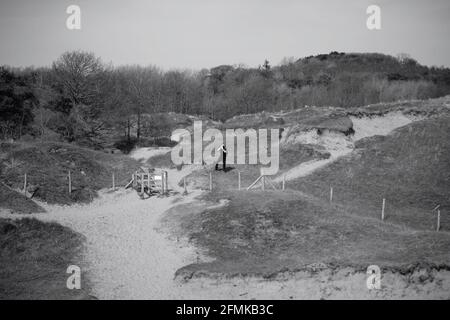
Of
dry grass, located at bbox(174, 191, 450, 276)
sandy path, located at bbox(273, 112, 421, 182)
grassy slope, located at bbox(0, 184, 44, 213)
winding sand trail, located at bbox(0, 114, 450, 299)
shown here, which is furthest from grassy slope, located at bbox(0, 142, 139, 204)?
sandy path, located at bbox(273, 112, 421, 182)

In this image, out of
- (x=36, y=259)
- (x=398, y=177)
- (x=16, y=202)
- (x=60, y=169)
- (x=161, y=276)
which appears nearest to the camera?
(x=161, y=276)

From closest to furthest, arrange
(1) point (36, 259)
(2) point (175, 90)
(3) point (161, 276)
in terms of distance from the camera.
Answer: (3) point (161, 276), (1) point (36, 259), (2) point (175, 90)

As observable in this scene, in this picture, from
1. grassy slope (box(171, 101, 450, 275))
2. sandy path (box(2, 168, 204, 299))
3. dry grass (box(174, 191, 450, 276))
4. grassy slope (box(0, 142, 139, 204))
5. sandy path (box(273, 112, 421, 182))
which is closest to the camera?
sandy path (box(2, 168, 204, 299))

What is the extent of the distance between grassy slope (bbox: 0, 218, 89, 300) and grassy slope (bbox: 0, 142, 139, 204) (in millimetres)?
7088

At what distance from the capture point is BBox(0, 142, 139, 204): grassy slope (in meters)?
28.6

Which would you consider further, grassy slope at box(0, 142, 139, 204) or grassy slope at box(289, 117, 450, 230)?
grassy slope at box(0, 142, 139, 204)

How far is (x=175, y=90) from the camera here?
89.0 meters

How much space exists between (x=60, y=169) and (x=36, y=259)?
633 inches

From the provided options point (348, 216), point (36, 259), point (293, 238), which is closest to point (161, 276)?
point (36, 259)

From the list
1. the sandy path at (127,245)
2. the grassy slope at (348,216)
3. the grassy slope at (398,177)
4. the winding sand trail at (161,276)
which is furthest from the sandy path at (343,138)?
the winding sand trail at (161,276)

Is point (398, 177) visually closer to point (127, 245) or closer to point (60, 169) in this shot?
point (127, 245)

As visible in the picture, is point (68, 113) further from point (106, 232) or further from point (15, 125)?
point (106, 232)

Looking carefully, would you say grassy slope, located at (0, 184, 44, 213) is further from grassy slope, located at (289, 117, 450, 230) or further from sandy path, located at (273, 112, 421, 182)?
grassy slope, located at (289, 117, 450, 230)

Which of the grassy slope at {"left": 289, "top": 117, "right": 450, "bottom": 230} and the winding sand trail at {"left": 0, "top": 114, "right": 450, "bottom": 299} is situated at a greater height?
the grassy slope at {"left": 289, "top": 117, "right": 450, "bottom": 230}
